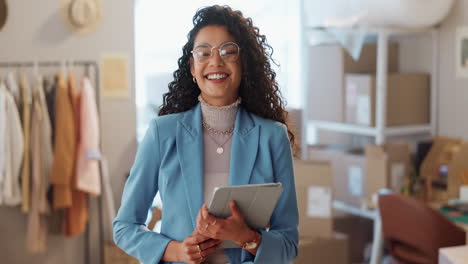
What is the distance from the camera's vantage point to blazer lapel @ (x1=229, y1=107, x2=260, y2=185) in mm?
1174

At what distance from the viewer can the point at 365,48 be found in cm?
398

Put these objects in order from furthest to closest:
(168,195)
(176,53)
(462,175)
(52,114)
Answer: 1. (176,53)
2. (52,114)
3. (462,175)
4. (168,195)

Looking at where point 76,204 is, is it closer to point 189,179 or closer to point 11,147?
point 11,147

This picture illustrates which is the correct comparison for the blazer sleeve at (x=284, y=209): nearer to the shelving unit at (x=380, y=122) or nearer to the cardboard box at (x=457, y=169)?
the shelving unit at (x=380, y=122)

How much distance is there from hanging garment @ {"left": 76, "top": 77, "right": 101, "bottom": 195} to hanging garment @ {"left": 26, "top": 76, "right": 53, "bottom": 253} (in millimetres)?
178

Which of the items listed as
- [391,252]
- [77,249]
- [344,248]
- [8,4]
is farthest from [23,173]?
[391,252]

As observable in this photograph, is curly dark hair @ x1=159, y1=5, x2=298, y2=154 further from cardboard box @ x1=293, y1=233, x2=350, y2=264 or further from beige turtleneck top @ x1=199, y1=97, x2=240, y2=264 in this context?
cardboard box @ x1=293, y1=233, x2=350, y2=264

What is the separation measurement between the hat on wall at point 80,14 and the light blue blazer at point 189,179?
2.64 meters

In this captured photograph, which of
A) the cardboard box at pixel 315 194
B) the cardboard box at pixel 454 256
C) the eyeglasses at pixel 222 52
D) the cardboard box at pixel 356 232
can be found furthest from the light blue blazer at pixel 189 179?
the cardboard box at pixel 356 232

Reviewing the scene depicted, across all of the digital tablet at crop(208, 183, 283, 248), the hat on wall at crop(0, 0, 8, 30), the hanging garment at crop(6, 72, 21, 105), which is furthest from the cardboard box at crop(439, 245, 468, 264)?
the hat on wall at crop(0, 0, 8, 30)

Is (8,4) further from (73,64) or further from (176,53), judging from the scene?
(176,53)

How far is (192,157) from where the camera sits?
1188 mm

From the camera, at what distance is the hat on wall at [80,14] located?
3.68 meters

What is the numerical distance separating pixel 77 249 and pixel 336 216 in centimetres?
169
